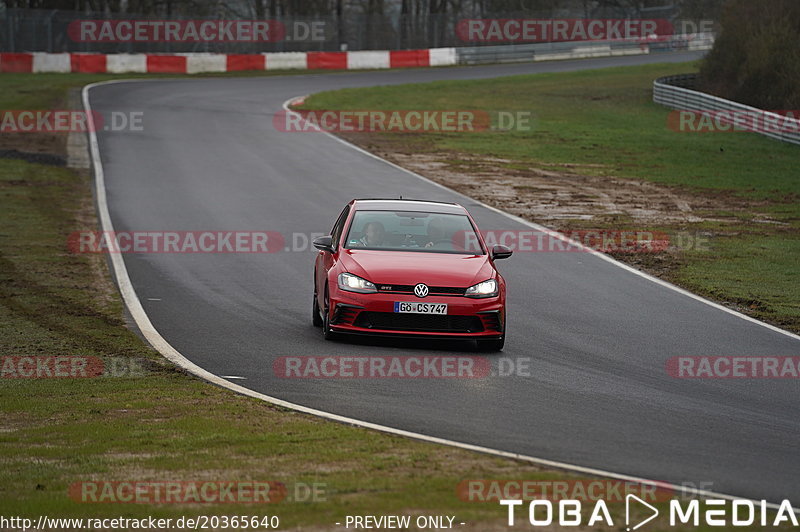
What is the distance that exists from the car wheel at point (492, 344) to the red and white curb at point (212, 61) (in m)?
43.0

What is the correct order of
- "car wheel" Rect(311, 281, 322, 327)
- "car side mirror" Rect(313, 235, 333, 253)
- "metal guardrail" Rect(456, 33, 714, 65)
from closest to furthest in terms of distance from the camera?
"car side mirror" Rect(313, 235, 333, 253)
"car wheel" Rect(311, 281, 322, 327)
"metal guardrail" Rect(456, 33, 714, 65)

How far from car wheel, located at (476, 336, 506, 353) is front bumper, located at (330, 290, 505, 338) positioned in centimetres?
7

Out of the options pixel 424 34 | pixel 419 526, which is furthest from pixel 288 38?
pixel 419 526

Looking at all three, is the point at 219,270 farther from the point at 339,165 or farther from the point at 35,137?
the point at 35,137

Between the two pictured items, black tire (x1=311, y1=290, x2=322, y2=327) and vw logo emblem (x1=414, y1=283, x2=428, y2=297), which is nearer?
vw logo emblem (x1=414, y1=283, x2=428, y2=297)

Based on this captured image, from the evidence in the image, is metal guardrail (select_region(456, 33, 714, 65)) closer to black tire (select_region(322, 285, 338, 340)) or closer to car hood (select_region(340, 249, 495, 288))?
car hood (select_region(340, 249, 495, 288))

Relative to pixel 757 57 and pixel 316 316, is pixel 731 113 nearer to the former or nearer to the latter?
pixel 757 57

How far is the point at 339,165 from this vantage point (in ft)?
101

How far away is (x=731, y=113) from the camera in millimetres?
41125

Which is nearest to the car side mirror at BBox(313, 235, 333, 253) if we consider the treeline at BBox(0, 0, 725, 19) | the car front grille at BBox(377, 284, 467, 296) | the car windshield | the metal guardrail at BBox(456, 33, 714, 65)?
the car windshield

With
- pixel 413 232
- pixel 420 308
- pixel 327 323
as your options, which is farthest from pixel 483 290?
pixel 327 323

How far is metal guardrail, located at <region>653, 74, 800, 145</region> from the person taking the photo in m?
37.1

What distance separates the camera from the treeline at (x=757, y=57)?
43.7 m

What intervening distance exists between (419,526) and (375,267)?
6600 millimetres
